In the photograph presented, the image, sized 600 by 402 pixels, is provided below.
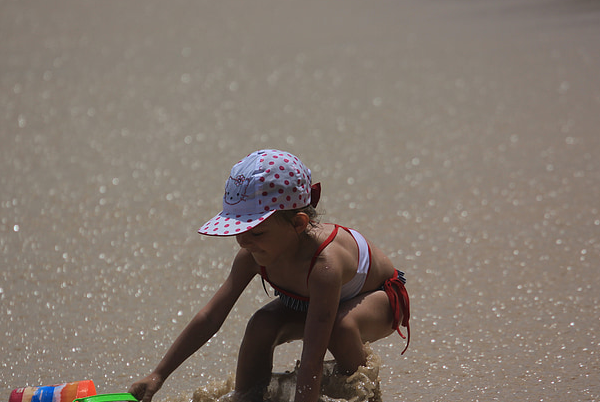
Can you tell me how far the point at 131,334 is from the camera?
2.01 metres

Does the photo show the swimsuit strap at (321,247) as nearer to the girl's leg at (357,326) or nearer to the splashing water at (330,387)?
the girl's leg at (357,326)

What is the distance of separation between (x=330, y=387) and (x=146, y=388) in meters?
0.38

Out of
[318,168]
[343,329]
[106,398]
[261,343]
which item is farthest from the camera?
[318,168]

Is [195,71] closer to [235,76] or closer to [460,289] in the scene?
[235,76]

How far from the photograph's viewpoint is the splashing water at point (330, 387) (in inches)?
60.2

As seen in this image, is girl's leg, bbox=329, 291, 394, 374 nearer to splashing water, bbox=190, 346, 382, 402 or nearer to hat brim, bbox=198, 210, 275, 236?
splashing water, bbox=190, 346, 382, 402

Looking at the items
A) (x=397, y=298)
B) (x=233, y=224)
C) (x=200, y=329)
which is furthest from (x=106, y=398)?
(x=397, y=298)

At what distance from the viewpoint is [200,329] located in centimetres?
162

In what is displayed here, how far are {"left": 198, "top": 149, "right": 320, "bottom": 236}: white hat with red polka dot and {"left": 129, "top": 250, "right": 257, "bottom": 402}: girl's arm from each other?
204mm

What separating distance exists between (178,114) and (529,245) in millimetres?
1919

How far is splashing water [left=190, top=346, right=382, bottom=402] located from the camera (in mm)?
1530

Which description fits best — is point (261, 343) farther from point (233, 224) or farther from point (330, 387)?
point (233, 224)

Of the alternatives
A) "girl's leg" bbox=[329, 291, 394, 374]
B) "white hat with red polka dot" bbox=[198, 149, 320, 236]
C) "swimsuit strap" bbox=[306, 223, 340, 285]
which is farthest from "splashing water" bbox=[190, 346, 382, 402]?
"white hat with red polka dot" bbox=[198, 149, 320, 236]

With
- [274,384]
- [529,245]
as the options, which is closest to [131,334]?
[274,384]
